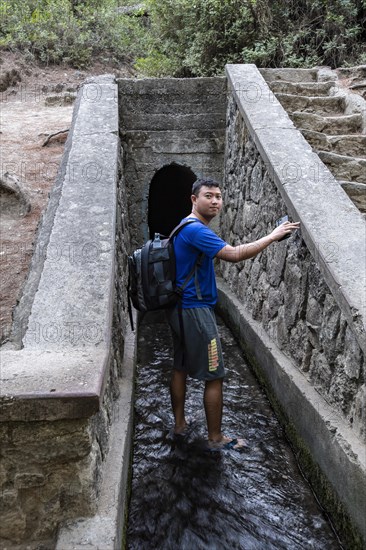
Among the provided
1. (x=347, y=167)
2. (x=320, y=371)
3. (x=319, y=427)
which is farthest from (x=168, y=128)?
(x=319, y=427)

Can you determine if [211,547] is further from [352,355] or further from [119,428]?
[352,355]

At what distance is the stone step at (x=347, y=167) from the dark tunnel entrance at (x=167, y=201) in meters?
4.28

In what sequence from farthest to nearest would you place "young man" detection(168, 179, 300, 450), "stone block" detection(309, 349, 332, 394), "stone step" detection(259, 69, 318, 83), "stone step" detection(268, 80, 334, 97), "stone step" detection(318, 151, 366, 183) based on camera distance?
"stone step" detection(259, 69, 318, 83), "stone step" detection(268, 80, 334, 97), "stone step" detection(318, 151, 366, 183), "young man" detection(168, 179, 300, 450), "stone block" detection(309, 349, 332, 394)

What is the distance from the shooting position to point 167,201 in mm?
9906

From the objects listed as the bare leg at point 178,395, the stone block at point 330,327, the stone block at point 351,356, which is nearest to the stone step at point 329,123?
the stone block at point 330,327

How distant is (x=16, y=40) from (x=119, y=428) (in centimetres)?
1348

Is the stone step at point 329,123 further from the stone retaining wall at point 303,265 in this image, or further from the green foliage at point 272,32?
the green foliage at point 272,32

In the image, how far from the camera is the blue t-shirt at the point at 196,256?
3402 millimetres

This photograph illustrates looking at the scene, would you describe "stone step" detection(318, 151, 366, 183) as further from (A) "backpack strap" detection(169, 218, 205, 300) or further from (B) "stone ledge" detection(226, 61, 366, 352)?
(A) "backpack strap" detection(169, 218, 205, 300)

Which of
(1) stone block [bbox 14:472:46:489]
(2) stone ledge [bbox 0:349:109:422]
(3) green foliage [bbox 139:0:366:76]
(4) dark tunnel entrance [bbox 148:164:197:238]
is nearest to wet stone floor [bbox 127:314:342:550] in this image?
(1) stone block [bbox 14:472:46:489]

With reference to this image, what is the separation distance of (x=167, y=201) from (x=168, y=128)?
2.73m

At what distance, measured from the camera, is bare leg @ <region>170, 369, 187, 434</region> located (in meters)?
3.86

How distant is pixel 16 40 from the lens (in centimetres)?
1405

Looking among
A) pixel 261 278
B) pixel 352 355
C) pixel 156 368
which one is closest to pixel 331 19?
pixel 261 278
